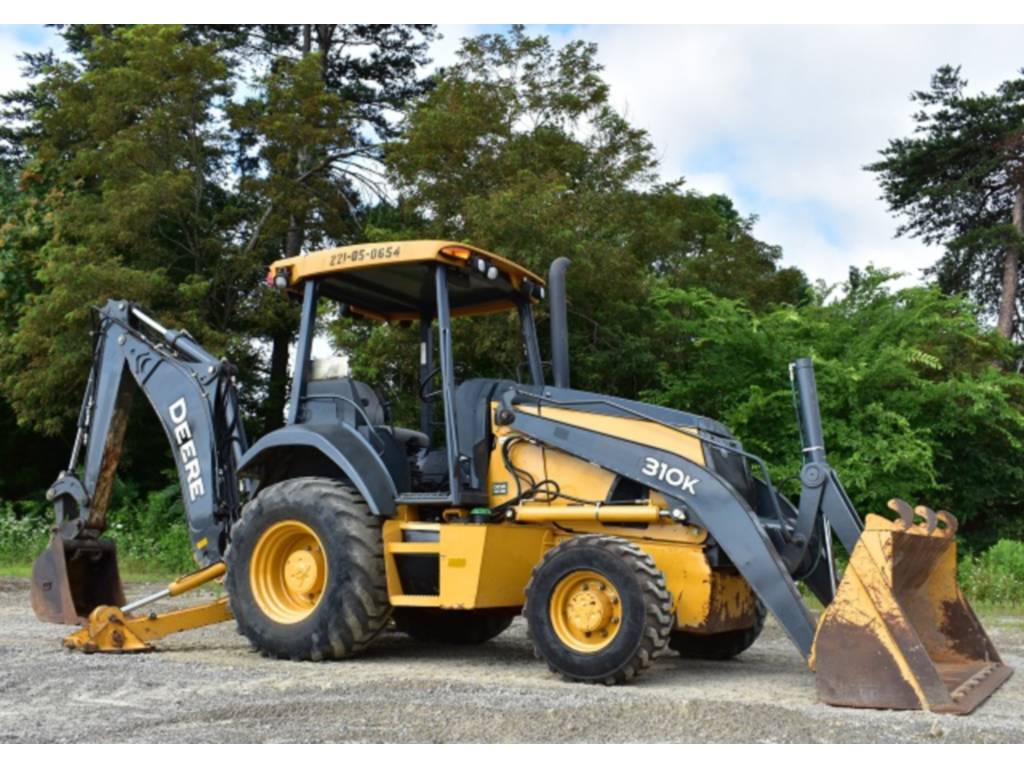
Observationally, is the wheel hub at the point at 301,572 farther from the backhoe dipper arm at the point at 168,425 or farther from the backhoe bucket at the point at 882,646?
the backhoe bucket at the point at 882,646

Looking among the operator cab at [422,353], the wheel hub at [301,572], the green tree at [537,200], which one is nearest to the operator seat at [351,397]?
the operator cab at [422,353]

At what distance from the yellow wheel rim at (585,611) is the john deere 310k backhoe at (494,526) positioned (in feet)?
0.04

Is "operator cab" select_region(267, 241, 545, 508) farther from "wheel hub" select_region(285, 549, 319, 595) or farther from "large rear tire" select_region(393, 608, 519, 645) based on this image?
"large rear tire" select_region(393, 608, 519, 645)

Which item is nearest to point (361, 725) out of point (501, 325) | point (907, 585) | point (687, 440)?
point (687, 440)

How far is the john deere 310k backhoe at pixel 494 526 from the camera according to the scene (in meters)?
6.84

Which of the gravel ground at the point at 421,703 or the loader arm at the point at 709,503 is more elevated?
the loader arm at the point at 709,503

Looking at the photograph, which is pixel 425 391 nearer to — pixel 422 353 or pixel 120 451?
pixel 422 353

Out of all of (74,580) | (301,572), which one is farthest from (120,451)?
(301,572)

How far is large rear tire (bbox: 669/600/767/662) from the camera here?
8.43 metres

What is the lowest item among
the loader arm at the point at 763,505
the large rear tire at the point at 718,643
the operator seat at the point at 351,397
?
the large rear tire at the point at 718,643

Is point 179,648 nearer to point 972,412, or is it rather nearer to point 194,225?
point 972,412

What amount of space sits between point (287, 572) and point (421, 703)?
248cm

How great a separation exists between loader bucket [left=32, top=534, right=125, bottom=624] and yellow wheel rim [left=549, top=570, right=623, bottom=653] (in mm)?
3921

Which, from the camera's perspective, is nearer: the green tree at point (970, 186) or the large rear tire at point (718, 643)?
the large rear tire at point (718, 643)
